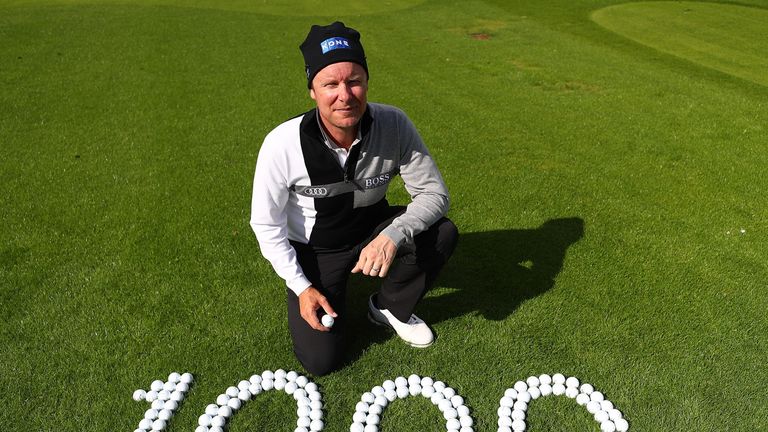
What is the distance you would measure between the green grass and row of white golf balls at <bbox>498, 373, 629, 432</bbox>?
2.9 inches

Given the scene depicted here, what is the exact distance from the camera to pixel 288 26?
14.2 m

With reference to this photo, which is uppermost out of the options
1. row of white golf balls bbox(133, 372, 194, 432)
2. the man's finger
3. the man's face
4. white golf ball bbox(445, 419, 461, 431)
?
the man's face

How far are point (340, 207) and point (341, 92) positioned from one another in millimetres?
878

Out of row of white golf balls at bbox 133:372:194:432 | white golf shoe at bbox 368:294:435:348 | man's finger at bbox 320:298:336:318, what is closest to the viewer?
row of white golf balls at bbox 133:372:194:432

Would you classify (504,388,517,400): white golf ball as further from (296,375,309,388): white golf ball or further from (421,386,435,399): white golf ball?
(296,375,309,388): white golf ball

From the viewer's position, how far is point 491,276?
4.95 metres

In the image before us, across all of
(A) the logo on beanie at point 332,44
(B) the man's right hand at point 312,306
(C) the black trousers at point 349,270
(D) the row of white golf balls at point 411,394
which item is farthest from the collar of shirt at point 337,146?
(D) the row of white golf balls at point 411,394

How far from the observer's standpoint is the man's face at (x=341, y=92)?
10.8 feet

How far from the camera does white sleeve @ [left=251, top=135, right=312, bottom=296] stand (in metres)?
3.63

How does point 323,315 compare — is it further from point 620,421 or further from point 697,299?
point 697,299

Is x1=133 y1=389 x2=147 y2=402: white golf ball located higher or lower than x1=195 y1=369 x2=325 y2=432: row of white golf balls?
higher

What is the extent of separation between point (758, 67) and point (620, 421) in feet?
31.4

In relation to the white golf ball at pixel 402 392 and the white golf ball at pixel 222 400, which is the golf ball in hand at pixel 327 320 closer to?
the white golf ball at pixel 402 392

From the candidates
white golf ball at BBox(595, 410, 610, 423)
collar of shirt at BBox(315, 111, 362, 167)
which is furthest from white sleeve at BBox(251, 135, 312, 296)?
white golf ball at BBox(595, 410, 610, 423)
